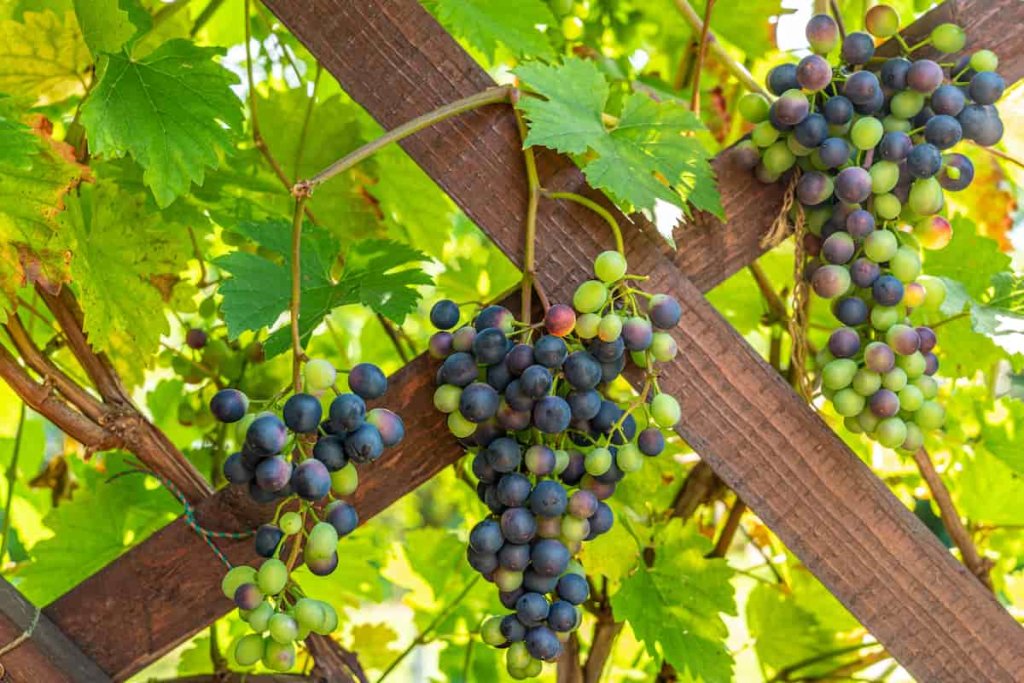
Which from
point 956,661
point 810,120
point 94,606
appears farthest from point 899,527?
point 94,606

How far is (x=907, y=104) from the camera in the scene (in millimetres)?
912

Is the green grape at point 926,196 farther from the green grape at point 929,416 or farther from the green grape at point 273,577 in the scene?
the green grape at point 273,577

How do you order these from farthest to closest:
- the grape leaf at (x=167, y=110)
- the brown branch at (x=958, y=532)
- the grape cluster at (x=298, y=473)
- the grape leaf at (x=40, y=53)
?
the brown branch at (x=958, y=532)
the grape leaf at (x=40, y=53)
the grape leaf at (x=167, y=110)
the grape cluster at (x=298, y=473)

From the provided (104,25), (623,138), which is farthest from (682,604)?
(104,25)

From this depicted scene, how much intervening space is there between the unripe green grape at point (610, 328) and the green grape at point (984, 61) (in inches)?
14.6

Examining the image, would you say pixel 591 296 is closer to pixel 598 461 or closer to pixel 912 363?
pixel 598 461

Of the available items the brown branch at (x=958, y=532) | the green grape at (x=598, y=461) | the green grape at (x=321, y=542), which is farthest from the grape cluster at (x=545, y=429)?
the brown branch at (x=958, y=532)

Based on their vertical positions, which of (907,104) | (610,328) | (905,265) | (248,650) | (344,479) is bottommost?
(248,650)

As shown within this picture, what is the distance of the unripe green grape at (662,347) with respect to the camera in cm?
87

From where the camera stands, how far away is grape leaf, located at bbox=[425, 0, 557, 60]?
0.96 meters

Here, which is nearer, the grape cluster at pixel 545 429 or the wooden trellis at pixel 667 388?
the grape cluster at pixel 545 429

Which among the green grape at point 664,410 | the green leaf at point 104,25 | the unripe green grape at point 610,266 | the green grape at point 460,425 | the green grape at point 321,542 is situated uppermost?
the green leaf at point 104,25

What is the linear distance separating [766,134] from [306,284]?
1.34ft

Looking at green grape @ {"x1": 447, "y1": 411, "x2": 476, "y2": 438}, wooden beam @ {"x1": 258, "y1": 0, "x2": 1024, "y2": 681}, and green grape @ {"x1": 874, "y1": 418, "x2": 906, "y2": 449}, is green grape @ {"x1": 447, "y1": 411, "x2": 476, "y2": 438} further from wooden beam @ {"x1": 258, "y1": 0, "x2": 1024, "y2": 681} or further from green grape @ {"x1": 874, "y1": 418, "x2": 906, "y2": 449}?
green grape @ {"x1": 874, "y1": 418, "x2": 906, "y2": 449}
